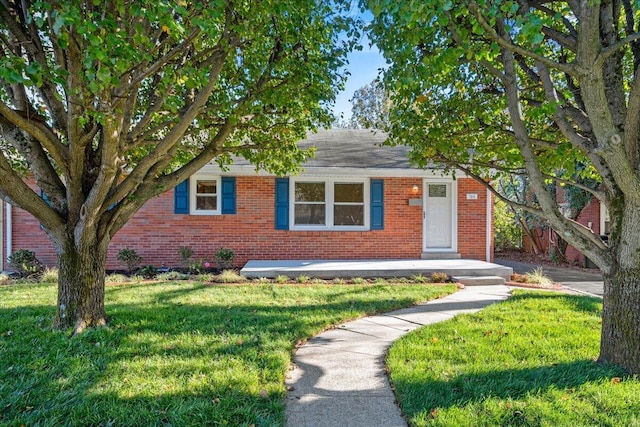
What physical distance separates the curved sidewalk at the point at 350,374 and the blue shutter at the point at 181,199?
21.1ft

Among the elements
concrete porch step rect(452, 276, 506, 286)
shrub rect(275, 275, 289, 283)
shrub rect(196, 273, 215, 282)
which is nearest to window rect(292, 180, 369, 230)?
shrub rect(275, 275, 289, 283)

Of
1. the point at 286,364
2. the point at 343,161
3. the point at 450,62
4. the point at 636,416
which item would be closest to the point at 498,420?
the point at 636,416

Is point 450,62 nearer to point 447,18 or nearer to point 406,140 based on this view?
point 447,18

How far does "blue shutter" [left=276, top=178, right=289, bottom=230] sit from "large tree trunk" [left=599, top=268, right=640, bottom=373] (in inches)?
305

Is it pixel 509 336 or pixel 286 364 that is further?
pixel 509 336

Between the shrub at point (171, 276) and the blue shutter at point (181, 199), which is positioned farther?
the blue shutter at point (181, 199)

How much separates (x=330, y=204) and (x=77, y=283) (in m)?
7.03

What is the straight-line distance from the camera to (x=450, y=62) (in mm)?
3393

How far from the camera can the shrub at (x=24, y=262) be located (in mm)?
9031

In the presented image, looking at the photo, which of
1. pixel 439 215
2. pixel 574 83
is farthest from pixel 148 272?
pixel 574 83

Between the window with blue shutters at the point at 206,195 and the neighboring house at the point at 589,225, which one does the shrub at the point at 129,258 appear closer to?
the window with blue shutters at the point at 206,195

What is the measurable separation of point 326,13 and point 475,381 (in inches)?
177

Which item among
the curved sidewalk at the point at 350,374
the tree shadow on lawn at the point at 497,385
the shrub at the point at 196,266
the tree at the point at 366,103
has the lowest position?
the curved sidewalk at the point at 350,374

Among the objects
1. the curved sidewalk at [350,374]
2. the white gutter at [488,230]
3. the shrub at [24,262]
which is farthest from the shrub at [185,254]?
the white gutter at [488,230]
